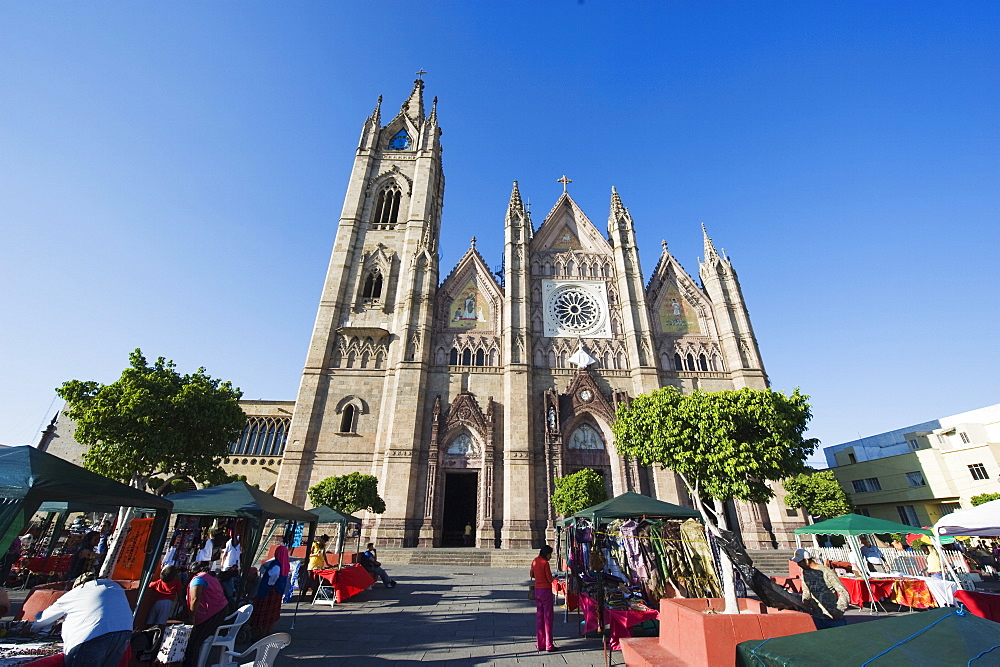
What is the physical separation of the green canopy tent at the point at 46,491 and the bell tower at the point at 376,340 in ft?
53.8

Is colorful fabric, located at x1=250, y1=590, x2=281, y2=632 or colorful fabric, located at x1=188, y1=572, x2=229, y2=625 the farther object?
colorful fabric, located at x1=250, y1=590, x2=281, y2=632

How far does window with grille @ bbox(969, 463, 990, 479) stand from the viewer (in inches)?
1198

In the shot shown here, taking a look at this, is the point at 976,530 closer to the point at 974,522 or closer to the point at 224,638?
the point at 974,522

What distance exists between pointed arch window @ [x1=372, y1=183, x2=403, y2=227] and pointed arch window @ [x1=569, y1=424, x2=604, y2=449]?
20257 millimetres

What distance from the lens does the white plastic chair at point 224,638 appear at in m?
5.26

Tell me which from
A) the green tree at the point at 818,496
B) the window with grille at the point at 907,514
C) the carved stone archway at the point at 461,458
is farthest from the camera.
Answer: the window with grille at the point at 907,514

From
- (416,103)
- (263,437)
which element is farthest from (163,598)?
(416,103)

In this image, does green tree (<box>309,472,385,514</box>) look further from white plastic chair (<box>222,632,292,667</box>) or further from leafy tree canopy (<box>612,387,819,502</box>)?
white plastic chair (<box>222,632,292,667</box>)

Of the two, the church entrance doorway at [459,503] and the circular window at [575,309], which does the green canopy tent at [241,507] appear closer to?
the church entrance doorway at [459,503]

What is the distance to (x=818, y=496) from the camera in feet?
71.9

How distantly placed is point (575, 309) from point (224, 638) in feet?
86.9

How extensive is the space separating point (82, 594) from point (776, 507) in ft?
92.1

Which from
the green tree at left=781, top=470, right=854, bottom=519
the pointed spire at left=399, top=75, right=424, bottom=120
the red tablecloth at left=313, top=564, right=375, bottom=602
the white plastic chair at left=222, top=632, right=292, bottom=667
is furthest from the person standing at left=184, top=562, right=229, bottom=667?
the pointed spire at left=399, top=75, right=424, bottom=120

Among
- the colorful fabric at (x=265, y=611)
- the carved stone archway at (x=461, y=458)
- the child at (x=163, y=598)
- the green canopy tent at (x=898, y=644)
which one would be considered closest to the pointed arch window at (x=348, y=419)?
the carved stone archway at (x=461, y=458)
